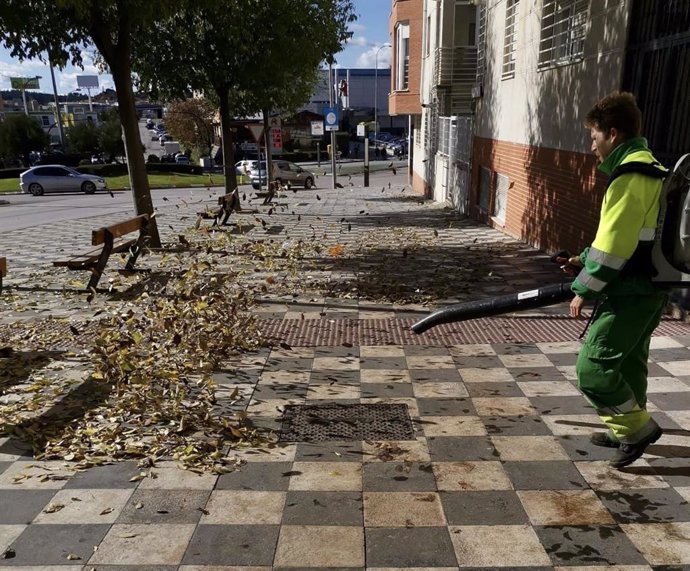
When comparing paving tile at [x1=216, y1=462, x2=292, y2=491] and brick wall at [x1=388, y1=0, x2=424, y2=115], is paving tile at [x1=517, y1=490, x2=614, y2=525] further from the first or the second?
brick wall at [x1=388, y1=0, x2=424, y2=115]

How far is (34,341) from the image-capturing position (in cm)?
595

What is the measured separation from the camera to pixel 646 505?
307cm

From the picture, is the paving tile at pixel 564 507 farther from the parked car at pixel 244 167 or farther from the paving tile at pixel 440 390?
the parked car at pixel 244 167

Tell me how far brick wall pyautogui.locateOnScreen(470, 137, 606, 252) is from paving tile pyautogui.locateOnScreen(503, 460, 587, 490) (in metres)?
5.12

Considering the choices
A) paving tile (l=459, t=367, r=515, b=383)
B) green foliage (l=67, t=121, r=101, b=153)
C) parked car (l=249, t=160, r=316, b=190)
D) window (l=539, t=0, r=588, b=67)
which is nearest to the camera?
paving tile (l=459, t=367, r=515, b=383)

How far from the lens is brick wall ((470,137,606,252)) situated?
8.20 metres

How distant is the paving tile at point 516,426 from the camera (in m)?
3.89

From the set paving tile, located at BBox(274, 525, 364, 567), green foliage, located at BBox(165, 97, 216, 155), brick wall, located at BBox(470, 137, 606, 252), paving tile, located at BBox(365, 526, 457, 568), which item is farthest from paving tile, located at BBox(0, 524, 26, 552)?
green foliage, located at BBox(165, 97, 216, 155)

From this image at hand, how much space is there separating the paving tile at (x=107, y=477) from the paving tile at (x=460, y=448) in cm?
181

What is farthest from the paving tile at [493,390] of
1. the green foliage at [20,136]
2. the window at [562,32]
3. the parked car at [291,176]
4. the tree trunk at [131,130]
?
the green foliage at [20,136]

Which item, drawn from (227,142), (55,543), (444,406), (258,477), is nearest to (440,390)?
(444,406)

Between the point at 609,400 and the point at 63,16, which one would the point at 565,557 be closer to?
the point at 609,400

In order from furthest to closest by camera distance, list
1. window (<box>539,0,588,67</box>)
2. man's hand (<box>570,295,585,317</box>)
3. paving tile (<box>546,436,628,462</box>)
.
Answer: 1. window (<box>539,0,588,67</box>)
2. paving tile (<box>546,436,628,462</box>)
3. man's hand (<box>570,295,585,317</box>)

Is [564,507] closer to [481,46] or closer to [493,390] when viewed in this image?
[493,390]
